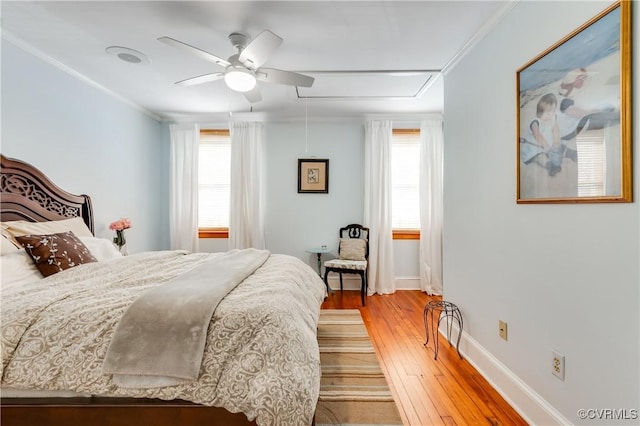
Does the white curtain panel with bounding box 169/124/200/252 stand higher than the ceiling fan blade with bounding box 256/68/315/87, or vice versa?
the ceiling fan blade with bounding box 256/68/315/87

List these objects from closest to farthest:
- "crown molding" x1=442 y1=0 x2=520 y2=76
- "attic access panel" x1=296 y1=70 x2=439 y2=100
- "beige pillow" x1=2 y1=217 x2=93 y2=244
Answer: "crown molding" x1=442 y1=0 x2=520 y2=76, "beige pillow" x1=2 y1=217 x2=93 y2=244, "attic access panel" x1=296 y1=70 x2=439 y2=100

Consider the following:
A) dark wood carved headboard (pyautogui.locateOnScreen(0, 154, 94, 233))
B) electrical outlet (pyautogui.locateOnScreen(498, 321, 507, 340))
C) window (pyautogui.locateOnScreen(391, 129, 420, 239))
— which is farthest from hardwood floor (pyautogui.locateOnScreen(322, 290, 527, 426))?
dark wood carved headboard (pyautogui.locateOnScreen(0, 154, 94, 233))

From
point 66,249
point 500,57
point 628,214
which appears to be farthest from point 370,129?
point 66,249

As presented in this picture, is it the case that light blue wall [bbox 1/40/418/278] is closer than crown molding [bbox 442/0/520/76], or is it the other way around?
crown molding [bbox 442/0/520/76]

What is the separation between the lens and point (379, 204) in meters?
4.26

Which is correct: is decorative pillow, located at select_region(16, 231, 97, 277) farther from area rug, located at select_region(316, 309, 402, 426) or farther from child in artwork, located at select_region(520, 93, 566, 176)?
child in artwork, located at select_region(520, 93, 566, 176)

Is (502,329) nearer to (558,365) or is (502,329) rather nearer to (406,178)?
(558,365)

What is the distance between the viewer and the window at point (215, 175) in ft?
14.8

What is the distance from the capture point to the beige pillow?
2.14 m

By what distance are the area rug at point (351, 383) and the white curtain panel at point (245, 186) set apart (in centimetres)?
193

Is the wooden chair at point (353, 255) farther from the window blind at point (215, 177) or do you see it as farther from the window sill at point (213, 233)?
the window blind at point (215, 177)

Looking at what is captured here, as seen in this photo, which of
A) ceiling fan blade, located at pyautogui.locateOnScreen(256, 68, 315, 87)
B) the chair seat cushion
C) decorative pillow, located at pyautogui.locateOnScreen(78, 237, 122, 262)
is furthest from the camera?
the chair seat cushion

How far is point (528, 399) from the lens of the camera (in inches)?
66.1

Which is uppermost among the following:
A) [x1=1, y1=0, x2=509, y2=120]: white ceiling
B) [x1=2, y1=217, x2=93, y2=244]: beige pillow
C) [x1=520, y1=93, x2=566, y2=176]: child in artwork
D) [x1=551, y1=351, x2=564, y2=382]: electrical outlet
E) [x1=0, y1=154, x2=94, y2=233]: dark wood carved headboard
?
[x1=1, y1=0, x2=509, y2=120]: white ceiling
